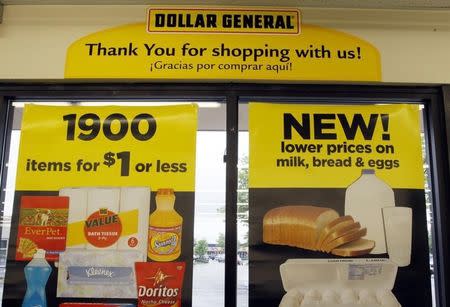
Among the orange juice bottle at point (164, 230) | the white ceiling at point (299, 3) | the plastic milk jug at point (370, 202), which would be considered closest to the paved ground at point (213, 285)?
the orange juice bottle at point (164, 230)

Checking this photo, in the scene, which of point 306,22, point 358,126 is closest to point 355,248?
point 358,126

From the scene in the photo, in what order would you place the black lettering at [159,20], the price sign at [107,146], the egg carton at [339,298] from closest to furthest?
the egg carton at [339,298] < the price sign at [107,146] < the black lettering at [159,20]

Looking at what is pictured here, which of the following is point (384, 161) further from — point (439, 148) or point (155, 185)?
point (155, 185)

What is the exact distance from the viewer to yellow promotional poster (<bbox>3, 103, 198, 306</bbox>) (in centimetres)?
211

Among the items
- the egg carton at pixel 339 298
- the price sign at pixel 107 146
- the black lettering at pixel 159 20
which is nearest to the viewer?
the egg carton at pixel 339 298

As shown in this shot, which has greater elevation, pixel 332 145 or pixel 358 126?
pixel 358 126

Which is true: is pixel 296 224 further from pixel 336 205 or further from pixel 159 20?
pixel 159 20

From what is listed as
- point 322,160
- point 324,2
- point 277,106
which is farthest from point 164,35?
point 322,160

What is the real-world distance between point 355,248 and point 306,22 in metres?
1.27

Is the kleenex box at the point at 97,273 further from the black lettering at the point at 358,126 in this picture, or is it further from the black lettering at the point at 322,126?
the black lettering at the point at 358,126

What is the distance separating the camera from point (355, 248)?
214 cm

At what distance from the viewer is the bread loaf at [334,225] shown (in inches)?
85.0

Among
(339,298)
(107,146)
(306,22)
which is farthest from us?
(306,22)

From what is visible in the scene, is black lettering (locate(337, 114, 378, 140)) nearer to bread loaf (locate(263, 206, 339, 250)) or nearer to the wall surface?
the wall surface
